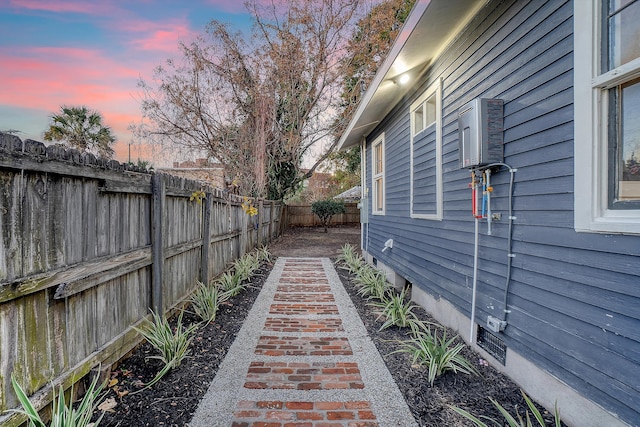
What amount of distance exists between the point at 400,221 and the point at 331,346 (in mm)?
2989

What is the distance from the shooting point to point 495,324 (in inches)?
103

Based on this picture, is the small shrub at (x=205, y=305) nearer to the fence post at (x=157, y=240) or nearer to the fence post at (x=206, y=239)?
the fence post at (x=206, y=239)

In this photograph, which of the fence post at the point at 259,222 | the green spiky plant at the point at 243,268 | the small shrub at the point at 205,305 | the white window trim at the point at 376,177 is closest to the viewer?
the small shrub at the point at 205,305

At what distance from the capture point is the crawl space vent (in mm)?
2617

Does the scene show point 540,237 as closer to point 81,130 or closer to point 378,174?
point 378,174

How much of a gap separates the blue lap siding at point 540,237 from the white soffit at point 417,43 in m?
0.17

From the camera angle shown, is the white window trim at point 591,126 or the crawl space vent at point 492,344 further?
the crawl space vent at point 492,344

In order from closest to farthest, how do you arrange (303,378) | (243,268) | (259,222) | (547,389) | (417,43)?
1. (547,389)
2. (303,378)
3. (417,43)
4. (243,268)
5. (259,222)

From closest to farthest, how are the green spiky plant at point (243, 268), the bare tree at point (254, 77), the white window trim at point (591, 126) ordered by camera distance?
the white window trim at point (591, 126), the green spiky plant at point (243, 268), the bare tree at point (254, 77)

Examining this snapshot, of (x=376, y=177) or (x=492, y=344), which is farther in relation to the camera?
(x=376, y=177)

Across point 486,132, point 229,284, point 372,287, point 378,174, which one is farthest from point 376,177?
point 486,132

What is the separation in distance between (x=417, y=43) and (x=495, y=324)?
10.1ft

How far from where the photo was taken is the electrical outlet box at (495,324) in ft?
8.39

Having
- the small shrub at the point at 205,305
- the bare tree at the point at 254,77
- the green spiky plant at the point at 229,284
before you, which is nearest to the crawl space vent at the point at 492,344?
the small shrub at the point at 205,305
